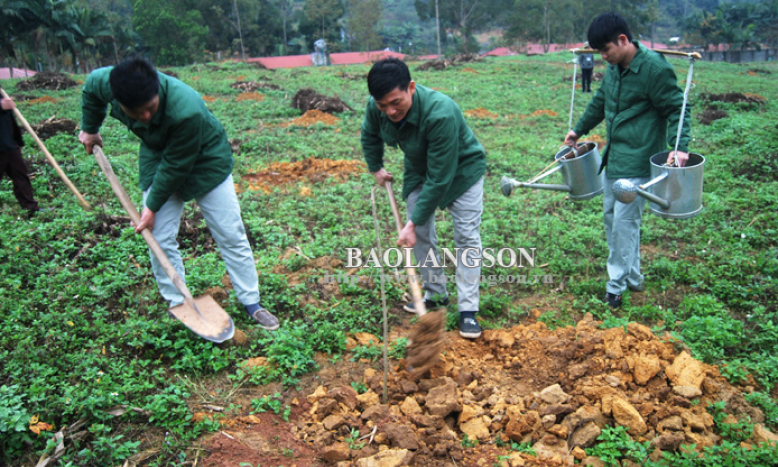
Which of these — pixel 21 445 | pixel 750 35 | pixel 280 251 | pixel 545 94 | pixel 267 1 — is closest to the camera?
pixel 21 445

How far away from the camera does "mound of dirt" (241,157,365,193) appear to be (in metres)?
6.26

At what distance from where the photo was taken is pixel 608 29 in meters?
2.99

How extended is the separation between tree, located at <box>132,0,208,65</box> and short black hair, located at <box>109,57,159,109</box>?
32.8 m

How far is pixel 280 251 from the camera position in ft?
14.4

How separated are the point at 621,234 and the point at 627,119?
2.45ft

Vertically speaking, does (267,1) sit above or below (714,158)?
above

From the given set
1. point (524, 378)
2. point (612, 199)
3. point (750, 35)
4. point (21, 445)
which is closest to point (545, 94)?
point (612, 199)

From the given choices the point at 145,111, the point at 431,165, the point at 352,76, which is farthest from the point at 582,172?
the point at 352,76

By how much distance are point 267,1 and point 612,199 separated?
4954cm

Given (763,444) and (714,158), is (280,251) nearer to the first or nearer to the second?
(763,444)

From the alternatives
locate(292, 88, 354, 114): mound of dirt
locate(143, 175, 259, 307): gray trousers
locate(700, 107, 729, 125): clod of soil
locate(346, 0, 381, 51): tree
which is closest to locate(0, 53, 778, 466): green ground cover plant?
locate(143, 175, 259, 307): gray trousers

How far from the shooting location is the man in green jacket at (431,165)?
267 cm

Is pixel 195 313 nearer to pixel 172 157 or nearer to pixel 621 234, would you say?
pixel 172 157

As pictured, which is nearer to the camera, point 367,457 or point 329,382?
point 367,457
